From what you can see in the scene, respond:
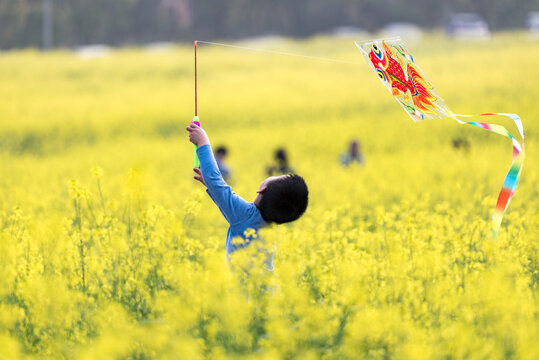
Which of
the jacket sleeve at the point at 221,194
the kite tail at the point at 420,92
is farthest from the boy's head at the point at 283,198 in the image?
the kite tail at the point at 420,92

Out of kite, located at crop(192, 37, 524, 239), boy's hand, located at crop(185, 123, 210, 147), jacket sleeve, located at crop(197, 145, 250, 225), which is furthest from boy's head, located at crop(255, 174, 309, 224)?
kite, located at crop(192, 37, 524, 239)

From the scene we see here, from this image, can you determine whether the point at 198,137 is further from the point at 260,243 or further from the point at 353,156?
the point at 353,156

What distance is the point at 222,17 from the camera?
Result: 5044cm

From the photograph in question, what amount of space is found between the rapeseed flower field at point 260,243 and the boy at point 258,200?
5.8 inches

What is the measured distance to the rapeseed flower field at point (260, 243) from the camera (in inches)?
128

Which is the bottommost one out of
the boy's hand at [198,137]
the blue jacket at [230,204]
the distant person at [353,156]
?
the distant person at [353,156]

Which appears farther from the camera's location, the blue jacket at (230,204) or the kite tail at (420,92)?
the kite tail at (420,92)

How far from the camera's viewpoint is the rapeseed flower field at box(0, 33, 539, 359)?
3256mm

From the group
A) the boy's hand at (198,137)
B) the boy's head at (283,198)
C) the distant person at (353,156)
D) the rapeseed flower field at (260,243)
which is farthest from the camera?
the distant person at (353,156)

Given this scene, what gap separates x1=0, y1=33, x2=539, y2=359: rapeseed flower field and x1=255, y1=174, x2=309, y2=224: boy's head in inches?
5.4

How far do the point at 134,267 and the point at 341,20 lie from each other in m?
48.6

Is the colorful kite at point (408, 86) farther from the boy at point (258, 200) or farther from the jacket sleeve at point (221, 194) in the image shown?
the jacket sleeve at point (221, 194)

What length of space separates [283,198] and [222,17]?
48250 millimetres

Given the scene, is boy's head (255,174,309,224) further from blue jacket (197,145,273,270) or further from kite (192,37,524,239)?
kite (192,37,524,239)
